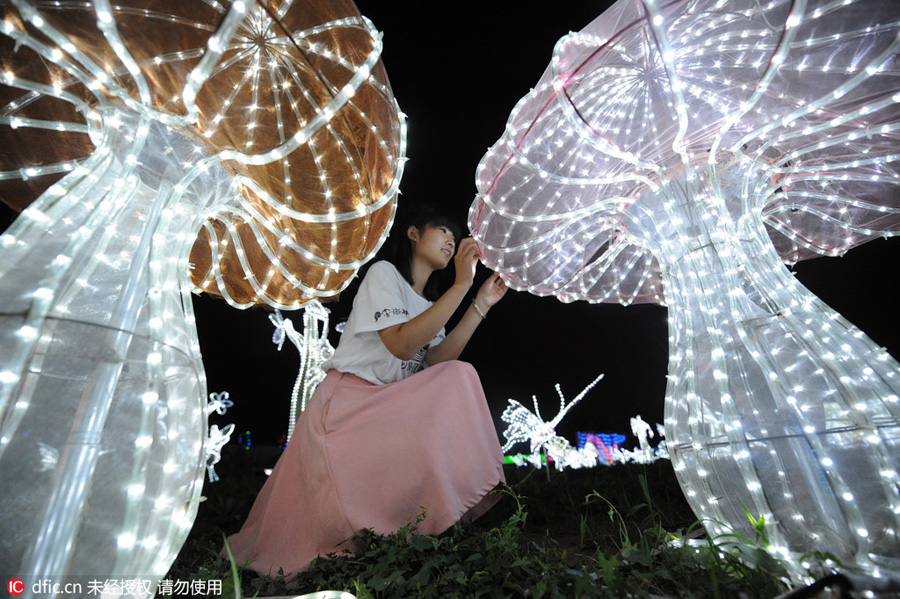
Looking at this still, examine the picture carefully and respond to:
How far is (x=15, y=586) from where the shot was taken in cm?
64

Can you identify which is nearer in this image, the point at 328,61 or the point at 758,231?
the point at 328,61

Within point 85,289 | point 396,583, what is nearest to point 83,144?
point 85,289

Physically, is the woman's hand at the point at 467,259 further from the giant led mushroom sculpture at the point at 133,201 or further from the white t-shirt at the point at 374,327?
the giant led mushroom sculpture at the point at 133,201

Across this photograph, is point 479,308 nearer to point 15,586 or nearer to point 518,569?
point 518,569

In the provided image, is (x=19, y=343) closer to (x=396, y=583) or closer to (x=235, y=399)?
(x=396, y=583)

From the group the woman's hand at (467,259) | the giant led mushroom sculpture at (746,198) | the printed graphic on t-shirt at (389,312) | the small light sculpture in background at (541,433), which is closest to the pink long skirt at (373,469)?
the printed graphic on t-shirt at (389,312)

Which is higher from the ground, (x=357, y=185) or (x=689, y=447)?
(x=357, y=185)

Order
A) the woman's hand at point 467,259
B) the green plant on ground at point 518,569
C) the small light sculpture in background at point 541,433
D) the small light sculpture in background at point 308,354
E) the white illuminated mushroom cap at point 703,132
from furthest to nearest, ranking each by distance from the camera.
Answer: the small light sculpture in background at point 541,433
the small light sculpture in background at point 308,354
the woman's hand at point 467,259
the white illuminated mushroom cap at point 703,132
the green plant on ground at point 518,569

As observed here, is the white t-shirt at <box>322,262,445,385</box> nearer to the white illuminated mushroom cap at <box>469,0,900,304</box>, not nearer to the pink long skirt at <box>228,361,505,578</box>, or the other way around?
the pink long skirt at <box>228,361,505,578</box>

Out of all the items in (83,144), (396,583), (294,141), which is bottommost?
(396,583)

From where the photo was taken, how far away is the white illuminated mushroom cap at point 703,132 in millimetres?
1008

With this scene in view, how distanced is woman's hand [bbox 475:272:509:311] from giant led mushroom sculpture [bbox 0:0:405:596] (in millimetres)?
914

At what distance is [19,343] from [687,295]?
1.46m

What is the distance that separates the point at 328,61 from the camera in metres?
0.99
